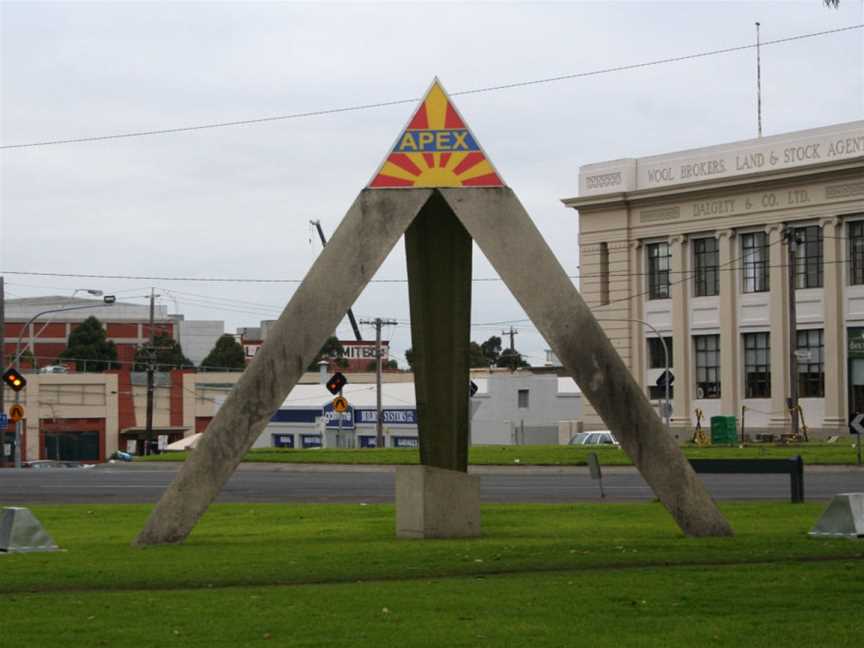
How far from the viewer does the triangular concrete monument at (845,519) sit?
1684 cm

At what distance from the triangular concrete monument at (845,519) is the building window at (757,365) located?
55.8m

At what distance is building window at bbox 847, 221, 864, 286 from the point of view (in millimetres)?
67812

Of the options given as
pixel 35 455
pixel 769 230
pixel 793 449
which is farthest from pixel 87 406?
pixel 793 449

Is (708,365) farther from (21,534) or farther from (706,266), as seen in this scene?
(21,534)

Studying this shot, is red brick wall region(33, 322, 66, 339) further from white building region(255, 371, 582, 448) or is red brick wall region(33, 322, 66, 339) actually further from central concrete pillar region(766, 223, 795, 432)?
central concrete pillar region(766, 223, 795, 432)

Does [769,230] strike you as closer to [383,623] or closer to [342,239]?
[342,239]

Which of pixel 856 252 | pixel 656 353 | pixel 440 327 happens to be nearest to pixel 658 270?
pixel 656 353

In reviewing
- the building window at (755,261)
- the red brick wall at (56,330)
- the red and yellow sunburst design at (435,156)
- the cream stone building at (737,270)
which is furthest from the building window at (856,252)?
the red brick wall at (56,330)

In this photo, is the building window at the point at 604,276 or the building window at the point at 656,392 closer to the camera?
the building window at the point at 656,392

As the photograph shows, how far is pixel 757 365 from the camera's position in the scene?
7262 centimetres

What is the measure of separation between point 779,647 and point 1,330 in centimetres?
5228

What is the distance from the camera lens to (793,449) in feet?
170

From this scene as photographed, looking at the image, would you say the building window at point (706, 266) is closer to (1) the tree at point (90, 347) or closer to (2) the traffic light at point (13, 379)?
(2) the traffic light at point (13, 379)

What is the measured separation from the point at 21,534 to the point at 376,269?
15.8 feet
